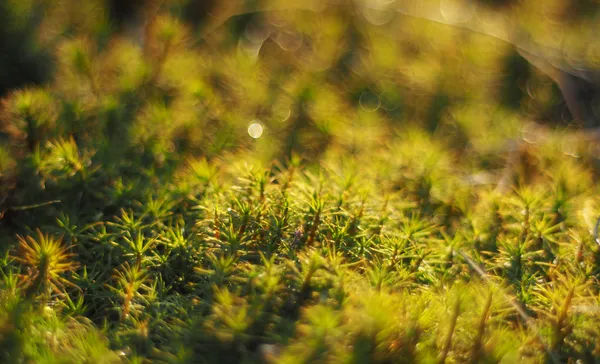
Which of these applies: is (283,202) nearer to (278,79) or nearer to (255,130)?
(255,130)

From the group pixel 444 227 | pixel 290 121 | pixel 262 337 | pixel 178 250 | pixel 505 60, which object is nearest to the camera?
pixel 262 337

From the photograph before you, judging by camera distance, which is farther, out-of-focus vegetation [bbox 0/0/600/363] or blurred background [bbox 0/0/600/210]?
blurred background [bbox 0/0/600/210]

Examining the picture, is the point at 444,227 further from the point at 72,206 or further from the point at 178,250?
the point at 72,206

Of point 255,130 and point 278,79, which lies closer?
point 255,130

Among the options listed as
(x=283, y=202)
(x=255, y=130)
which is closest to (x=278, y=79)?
(x=255, y=130)

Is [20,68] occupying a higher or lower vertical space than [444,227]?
higher

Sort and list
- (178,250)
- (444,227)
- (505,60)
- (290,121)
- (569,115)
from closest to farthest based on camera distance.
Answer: (178,250), (444,227), (290,121), (569,115), (505,60)

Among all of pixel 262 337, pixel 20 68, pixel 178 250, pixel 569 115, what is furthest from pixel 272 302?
pixel 569 115

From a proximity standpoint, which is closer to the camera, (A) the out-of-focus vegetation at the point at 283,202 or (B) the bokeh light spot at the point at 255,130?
(A) the out-of-focus vegetation at the point at 283,202
